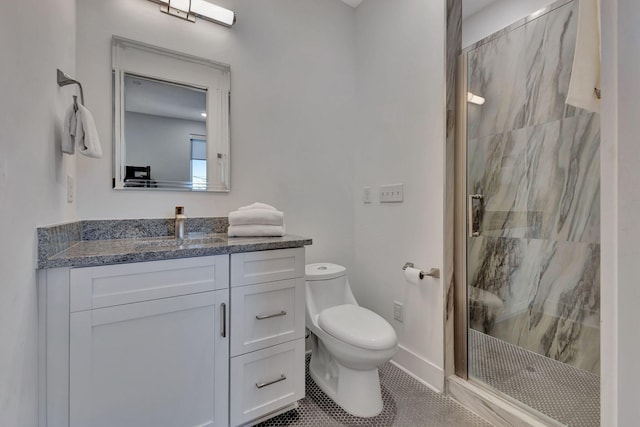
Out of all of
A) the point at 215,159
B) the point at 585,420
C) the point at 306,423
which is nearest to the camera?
the point at 585,420

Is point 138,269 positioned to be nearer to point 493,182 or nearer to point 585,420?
point 493,182

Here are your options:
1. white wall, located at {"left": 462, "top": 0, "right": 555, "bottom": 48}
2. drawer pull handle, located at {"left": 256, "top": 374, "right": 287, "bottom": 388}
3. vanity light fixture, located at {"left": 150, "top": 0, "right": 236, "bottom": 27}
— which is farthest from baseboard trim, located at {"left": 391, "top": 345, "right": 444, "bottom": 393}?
vanity light fixture, located at {"left": 150, "top": 0, "right": 236, "bottom": 27}

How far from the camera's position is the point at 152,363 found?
1.02m

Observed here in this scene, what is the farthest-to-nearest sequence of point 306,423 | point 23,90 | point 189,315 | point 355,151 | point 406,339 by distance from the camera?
point 355,151
point 406,339
point 306,423
point 189,315
point 23,90

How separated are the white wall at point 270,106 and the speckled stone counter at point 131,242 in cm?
6

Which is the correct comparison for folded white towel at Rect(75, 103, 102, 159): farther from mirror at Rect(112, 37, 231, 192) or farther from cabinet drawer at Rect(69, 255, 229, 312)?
cabinet drawer at Rect(69, 255, 229, 312)

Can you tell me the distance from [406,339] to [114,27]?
7.97 feet

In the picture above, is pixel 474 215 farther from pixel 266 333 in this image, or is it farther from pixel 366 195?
pixel 266 333

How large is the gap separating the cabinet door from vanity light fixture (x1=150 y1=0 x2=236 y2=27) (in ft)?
5.03

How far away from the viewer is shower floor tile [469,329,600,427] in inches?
49.4

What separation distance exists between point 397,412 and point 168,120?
78.1 inches

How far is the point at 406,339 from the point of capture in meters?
1.77

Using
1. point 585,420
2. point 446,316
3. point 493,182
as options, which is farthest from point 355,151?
point 585,420

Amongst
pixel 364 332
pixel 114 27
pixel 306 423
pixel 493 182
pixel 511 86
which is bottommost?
pixel 306 423
